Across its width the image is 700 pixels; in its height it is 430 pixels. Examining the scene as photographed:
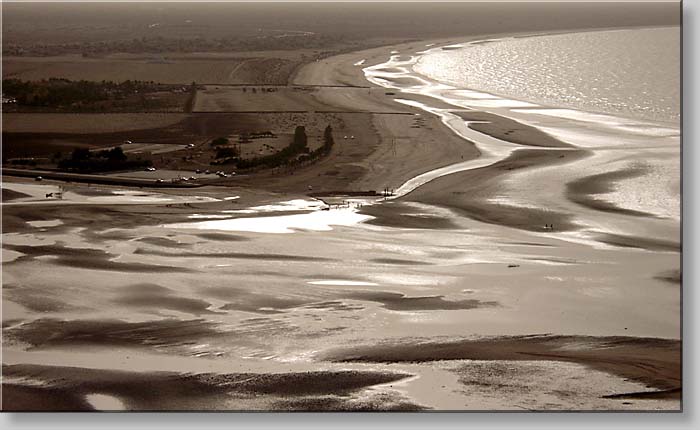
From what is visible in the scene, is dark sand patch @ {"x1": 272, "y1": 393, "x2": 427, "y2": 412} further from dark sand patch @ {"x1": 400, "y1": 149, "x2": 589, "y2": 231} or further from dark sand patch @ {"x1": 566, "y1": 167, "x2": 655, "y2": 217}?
dark sand patch @ {"x1": 566, "y1": 167, "x2": 655, "y2": 217}

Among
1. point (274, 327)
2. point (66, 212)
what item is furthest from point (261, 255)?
point (66, 212)

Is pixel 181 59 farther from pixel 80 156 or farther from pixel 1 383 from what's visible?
pixel 1 383

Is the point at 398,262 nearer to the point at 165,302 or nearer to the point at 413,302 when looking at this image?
the point at 413,302

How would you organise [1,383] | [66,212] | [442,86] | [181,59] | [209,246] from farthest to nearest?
1. [181,59]
2. [442,86]
3. [66,212]
4. [209,246]
5. [1,383]

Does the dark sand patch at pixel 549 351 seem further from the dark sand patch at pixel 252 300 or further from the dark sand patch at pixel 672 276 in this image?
the dark sand patch at pixel 252 300

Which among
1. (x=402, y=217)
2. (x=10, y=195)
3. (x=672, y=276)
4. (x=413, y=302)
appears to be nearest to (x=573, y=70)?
(x=402, y=217)

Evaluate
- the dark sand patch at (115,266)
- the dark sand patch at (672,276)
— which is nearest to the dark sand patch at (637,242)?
the dark sand patch at (672,276)

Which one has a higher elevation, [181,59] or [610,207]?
[181,59]
